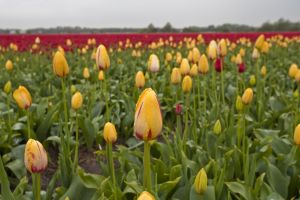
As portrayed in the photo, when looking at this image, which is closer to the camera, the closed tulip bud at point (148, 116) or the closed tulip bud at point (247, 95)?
the closed tulip bud at point (148, 116)

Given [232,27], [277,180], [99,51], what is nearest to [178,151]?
[277,180]

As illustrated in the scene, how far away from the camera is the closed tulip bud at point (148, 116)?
1.40 meters

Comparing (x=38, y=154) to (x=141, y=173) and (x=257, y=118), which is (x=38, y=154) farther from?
(x=257, y=118)

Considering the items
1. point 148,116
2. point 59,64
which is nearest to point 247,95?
point 59,64

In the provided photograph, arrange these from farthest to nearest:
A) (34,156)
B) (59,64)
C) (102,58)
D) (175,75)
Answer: (175,75) < (102,58) < (59,64) < (34,156)

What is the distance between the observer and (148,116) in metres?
1.43

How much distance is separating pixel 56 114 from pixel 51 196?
1668mm

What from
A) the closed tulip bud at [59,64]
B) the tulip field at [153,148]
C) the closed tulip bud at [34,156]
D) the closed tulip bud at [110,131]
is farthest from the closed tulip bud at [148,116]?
the closed tulip bud at [59,64]

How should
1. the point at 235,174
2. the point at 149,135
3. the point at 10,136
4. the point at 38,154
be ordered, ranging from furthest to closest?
1. the point at 10,136
2. the point at 235,174
3. the point at 38,154
4. the point at 149,135

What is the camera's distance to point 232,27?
1633 inches

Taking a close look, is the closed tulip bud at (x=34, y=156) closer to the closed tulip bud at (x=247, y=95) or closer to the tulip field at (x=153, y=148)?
the tulip field at (x=153, y=148)

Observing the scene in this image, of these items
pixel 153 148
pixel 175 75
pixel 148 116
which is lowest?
pixel 153 148

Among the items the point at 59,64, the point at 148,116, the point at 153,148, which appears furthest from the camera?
the point at 153,148

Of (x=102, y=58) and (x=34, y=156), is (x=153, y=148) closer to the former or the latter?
(x=102, y=58)
